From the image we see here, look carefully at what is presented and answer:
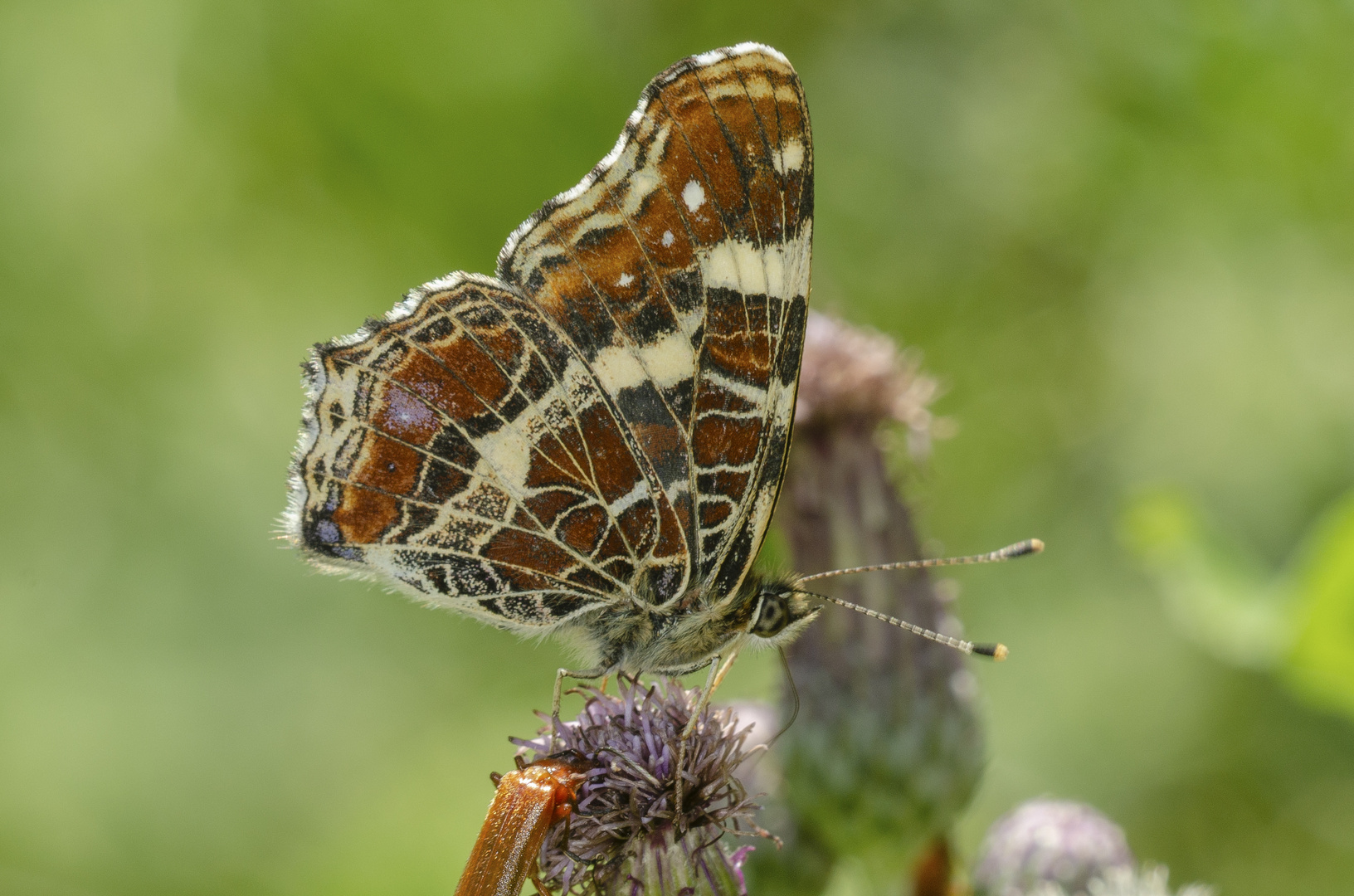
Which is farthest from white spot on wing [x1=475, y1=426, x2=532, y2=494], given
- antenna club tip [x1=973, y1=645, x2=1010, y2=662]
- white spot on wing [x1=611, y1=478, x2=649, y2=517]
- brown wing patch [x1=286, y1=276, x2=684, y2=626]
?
antenna club tip [x1=973, y1=645, x2=1010, y2=662]

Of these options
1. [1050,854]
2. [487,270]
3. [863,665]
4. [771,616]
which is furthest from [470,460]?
[487,270]

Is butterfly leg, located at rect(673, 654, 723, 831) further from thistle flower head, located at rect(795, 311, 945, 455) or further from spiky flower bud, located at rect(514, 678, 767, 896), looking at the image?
thistle flower head, located at rect(795, 311, 945, 455)

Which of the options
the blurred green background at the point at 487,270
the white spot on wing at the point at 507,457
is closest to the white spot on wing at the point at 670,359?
the white spot on wing at the point at 507,457

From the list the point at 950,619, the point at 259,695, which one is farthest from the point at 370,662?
the point at 950,619

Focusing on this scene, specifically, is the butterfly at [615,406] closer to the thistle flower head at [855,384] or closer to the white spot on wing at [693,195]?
the white spot on wing at [693,195]

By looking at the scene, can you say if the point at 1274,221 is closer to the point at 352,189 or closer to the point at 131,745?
the point at 352,189

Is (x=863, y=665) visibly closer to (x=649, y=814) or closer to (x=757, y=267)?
(x=649, y=814)
